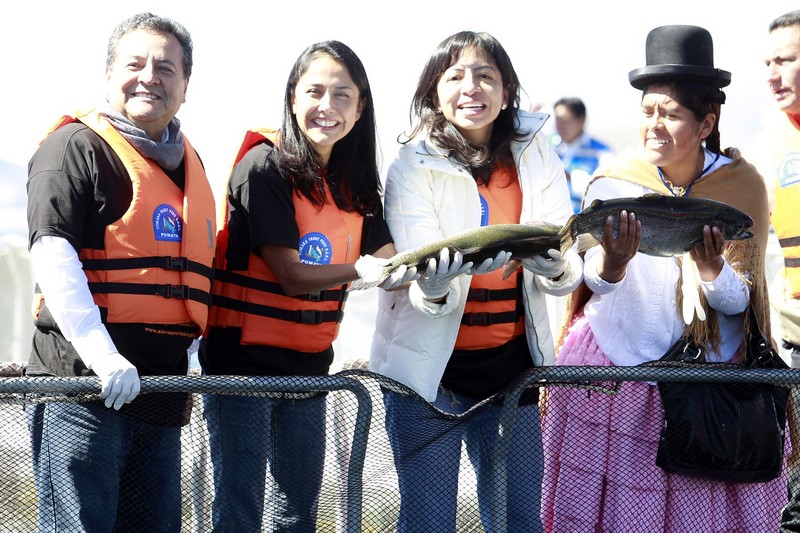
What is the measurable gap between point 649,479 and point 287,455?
4.87ft

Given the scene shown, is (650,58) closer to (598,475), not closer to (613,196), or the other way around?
(613,196)

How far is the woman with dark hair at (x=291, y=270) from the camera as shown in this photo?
3.77 m

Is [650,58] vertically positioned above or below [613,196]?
above

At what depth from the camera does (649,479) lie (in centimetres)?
420

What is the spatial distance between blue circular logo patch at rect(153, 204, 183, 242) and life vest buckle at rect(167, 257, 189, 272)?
0.08m

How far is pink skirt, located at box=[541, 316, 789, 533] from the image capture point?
418 cm

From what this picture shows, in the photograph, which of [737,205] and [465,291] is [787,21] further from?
[465,291]

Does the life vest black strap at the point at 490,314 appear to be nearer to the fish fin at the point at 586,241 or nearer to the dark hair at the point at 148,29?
the fish fin at the point at 586,241

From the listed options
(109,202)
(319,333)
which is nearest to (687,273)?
(319,333)

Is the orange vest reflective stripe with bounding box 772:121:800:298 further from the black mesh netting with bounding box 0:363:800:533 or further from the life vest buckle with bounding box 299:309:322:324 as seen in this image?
the life vest buckle with bounding box 299:309:322:324

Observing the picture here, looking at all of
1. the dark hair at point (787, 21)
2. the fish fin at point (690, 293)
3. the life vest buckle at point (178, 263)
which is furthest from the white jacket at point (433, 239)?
the dark hair at point (787, 21)

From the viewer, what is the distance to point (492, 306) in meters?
4.23

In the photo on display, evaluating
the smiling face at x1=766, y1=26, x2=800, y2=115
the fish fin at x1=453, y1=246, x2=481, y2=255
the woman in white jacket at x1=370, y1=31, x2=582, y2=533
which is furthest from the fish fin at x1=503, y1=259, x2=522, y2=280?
the smiling face at x1=766, y1=26, x2=800, y2=115

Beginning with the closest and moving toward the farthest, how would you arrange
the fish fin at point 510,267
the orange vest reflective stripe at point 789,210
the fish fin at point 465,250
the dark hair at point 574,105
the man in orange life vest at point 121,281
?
1. the man in orange life vest at point 121,281
2. the fish fin at point 465,250
3. the fish fin at point 510,267
4. the orange vest reflective stripe at point 789,210
5. the dark hair at point 574,105
